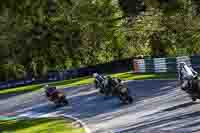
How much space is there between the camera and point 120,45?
74.8 meters

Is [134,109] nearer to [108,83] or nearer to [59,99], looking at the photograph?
[108,83]

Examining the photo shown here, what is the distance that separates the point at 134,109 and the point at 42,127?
4.08m

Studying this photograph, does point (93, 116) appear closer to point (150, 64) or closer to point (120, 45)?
point (150, 64)

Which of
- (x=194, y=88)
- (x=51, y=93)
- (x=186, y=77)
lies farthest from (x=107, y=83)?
(x=194, y=88)

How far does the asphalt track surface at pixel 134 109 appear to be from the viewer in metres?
15.4

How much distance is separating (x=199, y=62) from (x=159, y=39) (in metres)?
30.5

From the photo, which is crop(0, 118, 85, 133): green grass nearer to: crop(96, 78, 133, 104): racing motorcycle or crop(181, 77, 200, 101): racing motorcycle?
crop(96, 78, 133, 104): racing motorcycle

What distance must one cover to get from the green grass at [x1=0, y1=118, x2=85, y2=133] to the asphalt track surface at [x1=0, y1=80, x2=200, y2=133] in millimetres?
780

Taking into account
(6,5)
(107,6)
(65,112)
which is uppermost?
(107,6)

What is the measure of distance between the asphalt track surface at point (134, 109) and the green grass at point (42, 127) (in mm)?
780

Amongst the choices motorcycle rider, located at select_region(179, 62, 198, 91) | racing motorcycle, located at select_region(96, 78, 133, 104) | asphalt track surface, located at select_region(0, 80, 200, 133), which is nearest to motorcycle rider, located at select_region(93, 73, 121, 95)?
racing motorcycle, located at select_region(96, 78, 133, 104)

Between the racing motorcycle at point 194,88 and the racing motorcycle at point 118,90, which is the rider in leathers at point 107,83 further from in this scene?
the racing motorcycle at point 194,88

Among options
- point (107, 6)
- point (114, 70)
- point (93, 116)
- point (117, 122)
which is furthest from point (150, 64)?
point (117, 122)

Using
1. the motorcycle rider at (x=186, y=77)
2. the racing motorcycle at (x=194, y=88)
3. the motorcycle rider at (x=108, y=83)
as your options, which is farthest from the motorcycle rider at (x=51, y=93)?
the racing motorcycle at (x=194, y=88)
